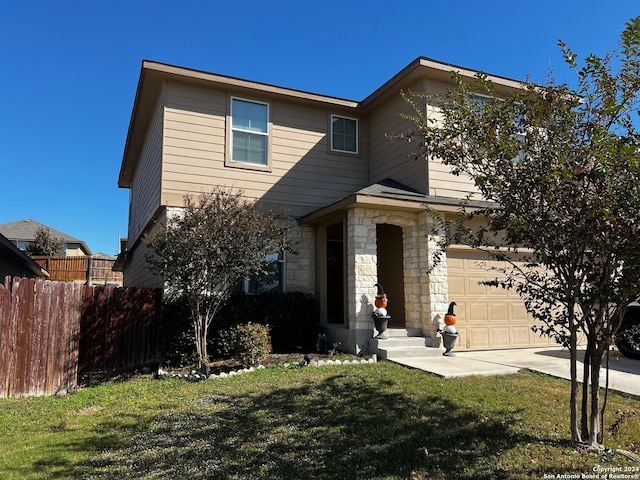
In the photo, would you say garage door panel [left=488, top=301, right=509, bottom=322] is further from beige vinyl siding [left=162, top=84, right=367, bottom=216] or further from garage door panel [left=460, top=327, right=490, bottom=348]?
beige vinyl siding [left=162, top=84, right=367, bottom=216]

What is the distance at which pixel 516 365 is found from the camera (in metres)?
7.64

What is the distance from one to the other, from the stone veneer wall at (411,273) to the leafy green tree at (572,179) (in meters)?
4.75

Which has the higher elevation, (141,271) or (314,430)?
(141,271)

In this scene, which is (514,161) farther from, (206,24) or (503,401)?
(206,24)

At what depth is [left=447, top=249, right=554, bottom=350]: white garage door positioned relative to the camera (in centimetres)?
951

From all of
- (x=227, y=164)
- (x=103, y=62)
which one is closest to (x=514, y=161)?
(x=227, y=164)

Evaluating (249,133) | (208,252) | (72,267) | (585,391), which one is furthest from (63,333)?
(72,267)

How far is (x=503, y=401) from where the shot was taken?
536 cm

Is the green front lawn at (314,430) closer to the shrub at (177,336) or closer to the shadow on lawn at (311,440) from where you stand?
the shadow on lawn at (311,440)

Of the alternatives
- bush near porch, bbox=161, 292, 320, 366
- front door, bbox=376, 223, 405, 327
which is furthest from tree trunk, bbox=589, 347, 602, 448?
front door, bbox=376, 223, 405, 327

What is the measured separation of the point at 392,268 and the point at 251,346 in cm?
482

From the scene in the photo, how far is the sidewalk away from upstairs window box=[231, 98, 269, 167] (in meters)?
5.97

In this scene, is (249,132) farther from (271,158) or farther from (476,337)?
(476,337)

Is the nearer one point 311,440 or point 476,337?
point 311,440
